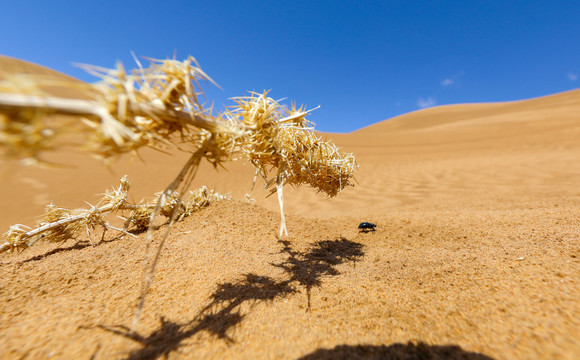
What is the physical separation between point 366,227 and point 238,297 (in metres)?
2.62

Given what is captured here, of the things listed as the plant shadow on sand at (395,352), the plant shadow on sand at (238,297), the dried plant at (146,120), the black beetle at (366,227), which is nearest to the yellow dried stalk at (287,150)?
the dried plant at (146,120)

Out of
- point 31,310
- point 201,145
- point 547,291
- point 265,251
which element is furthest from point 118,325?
point 547,291

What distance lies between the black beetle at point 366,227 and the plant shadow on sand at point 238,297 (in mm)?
804

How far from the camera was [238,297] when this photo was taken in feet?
6.34

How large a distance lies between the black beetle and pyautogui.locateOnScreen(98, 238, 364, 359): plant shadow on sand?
0.80 metres

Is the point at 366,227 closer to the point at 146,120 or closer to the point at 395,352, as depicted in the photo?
the point at 395,352

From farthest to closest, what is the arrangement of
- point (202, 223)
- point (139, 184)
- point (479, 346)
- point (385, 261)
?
point (139, 184) → point (202, 223) → point (385, 261) → point (479, 346)

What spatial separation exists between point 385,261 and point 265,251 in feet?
4.59

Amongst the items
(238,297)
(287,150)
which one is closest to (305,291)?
(238,297)

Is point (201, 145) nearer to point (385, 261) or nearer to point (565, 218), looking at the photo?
point (385, 261)

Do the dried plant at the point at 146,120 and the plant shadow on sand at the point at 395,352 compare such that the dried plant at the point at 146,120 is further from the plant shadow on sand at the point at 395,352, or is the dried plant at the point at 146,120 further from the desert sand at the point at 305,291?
the plant shadow on sand at the point at 395,352

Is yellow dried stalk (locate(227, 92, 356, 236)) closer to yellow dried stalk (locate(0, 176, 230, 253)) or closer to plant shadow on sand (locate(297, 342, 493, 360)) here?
plant shadow on sand (locate(297, 342, 493, 360))

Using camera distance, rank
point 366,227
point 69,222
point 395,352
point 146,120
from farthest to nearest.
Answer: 1. point 366,227
2. point 69,222
3. point 395,352
4. point 146,120

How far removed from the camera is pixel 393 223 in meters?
4.39
